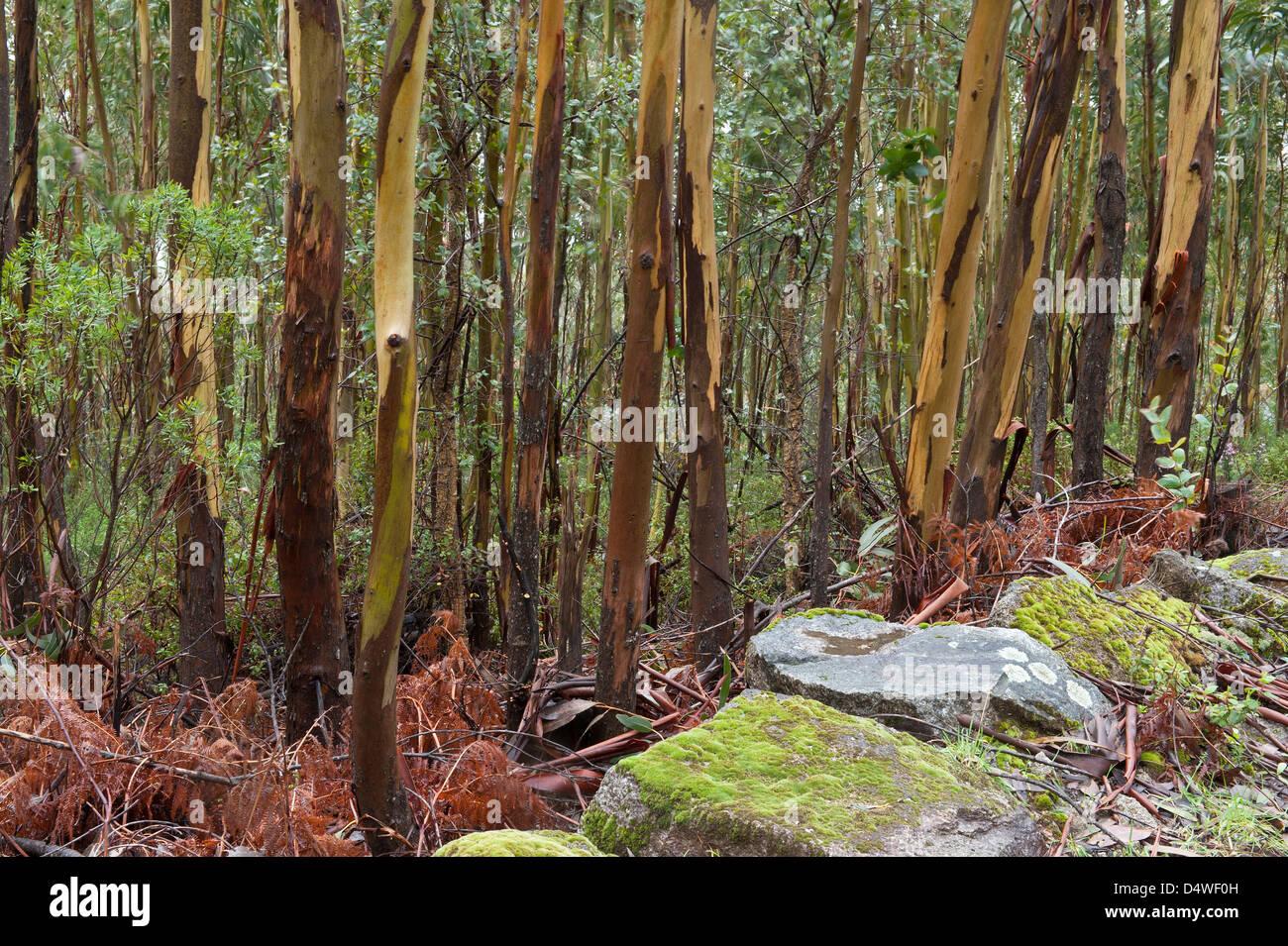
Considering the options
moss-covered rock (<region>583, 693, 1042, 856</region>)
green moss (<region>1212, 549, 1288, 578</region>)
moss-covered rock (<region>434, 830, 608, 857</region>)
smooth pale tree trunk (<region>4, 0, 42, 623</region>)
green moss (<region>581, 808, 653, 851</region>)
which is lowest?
green moss (<region>581, 808, 653, 851</region>)

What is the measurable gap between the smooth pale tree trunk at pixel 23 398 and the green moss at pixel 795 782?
114 inches

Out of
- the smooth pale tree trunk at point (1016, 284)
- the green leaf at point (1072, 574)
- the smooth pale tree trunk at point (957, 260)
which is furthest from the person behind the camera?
the smooth pale tree trunk at point (1016, 284)

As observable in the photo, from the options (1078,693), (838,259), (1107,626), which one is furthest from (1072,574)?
(838,259)

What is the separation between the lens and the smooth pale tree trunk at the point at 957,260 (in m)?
4.13

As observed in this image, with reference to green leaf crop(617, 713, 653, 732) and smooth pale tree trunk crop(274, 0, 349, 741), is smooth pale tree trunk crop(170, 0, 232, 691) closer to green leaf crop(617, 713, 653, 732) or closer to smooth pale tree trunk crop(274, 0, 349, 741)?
smooth pale tree trunk crop(274, 0, 349, 741)

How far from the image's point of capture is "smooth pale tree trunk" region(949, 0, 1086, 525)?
4.30m

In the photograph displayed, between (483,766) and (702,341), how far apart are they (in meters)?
2.13

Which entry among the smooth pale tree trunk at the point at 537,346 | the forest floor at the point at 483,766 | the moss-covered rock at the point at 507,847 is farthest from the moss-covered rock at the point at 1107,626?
the moss-covered rock at the point at 507,847

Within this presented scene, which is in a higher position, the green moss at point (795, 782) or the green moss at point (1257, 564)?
the green moss at point (1257, 564)

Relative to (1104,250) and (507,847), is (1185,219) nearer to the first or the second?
(1104,250)

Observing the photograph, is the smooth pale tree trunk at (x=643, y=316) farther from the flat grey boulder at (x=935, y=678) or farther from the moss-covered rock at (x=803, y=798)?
the moss-covered rock at (x=803, y=798)

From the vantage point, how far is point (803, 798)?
2.12 m

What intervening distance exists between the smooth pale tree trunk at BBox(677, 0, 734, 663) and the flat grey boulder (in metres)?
0.83

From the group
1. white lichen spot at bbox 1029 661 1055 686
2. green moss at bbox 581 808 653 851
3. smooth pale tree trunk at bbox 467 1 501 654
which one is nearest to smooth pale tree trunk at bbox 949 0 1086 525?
white lichen spot at bbox 1029 661 1055 686
